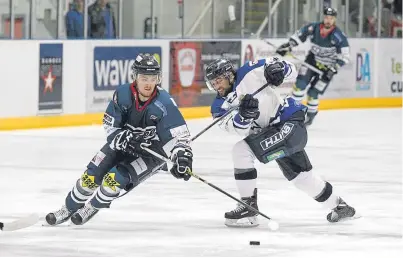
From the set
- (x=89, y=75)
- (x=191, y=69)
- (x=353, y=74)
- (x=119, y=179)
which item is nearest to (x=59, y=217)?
(x=119, y=179)

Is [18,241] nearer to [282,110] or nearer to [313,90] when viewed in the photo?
[282,110]

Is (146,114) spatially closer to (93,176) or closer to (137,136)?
(137,136)

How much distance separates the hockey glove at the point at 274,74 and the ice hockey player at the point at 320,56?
6274 millimetres

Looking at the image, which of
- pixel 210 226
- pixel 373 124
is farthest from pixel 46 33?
pixel 210 226

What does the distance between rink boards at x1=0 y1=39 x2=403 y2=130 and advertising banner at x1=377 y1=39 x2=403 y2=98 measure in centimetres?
91

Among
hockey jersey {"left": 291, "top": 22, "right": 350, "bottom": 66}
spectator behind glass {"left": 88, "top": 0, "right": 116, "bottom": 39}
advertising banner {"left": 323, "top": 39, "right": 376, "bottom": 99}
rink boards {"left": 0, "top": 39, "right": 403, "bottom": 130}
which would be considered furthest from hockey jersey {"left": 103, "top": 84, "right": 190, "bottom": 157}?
advertising banner {"left": 323, "top": 39, "right": 376, "bottom": 99}

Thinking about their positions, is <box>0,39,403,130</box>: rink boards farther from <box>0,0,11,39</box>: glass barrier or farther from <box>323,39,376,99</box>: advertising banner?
<box>0,0,11,39</box>: glass barrier

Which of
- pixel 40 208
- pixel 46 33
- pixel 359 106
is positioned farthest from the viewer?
pixel 359 106

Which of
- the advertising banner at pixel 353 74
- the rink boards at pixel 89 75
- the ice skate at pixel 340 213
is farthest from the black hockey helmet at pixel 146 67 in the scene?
the advertising banner at pixel 353 74

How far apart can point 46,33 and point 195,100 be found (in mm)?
2206

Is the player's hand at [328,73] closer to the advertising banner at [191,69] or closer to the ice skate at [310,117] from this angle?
the ice skate at [310,117]

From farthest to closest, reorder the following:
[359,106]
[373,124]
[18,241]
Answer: [359,106], [373,124], [18,241]

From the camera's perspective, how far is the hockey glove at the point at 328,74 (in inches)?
496

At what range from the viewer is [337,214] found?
6.43m
